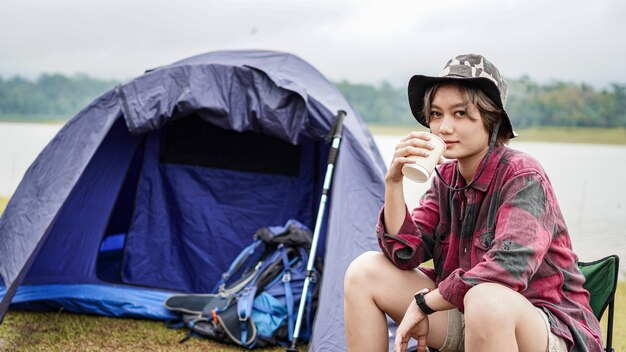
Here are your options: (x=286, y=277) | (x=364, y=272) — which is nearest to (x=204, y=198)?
(x=286, y=277)

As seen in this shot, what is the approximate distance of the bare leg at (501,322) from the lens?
134cm

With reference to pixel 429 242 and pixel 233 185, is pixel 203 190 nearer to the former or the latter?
pixel 233 185

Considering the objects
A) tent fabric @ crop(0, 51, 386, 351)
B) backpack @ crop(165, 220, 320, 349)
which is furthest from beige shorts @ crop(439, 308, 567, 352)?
backpack @ crop(165, 220, 320, 349)

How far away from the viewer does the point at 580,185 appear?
23.7ft

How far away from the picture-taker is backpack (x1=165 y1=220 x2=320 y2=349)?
9.34 feet

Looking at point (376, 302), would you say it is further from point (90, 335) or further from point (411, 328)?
point (90, 335)

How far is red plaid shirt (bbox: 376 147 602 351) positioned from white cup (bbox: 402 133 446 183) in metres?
0.17

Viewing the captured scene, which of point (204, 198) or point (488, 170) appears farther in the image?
point (204, 198)

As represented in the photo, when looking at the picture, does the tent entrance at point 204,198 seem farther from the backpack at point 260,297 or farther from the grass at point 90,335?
the grass at point 90,335

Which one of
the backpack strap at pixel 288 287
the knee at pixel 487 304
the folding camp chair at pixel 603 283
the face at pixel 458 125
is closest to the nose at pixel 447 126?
the face at pixel 458 125

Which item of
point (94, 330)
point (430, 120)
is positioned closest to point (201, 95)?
point (94, 330)

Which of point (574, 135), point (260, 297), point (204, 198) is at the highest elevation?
point (204, 198)

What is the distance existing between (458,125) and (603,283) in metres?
0.65

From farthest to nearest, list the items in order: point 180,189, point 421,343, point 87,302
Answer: point 180,189
point 87,302
point 421,343
